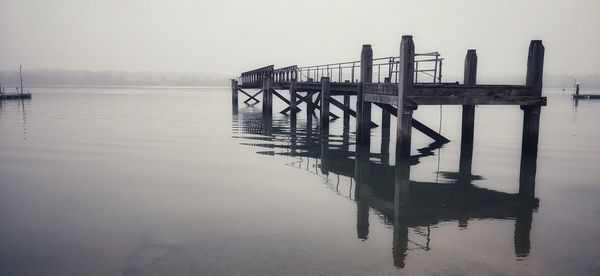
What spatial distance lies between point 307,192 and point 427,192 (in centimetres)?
318

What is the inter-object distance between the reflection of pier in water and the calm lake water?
6 cm

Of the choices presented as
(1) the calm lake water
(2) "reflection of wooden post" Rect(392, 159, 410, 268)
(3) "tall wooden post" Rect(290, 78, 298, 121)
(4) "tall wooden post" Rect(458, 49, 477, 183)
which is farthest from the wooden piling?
(2) "reflection of wooden post" Rect(392, 159, 410, 268)

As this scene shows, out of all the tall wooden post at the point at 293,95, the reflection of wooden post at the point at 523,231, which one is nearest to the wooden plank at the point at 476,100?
the reflection of wooden post at the point at 523,231

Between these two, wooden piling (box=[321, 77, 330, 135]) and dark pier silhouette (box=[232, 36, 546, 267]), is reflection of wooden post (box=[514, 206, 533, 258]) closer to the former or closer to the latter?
dark pier silhouette (box=[232, 36, 546, 267])

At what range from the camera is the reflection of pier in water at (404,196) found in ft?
28.0

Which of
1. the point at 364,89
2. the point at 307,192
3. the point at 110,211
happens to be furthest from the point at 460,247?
the point at 364,89

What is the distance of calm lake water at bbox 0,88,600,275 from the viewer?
688cm

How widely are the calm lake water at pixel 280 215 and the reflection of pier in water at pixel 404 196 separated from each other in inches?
2.4

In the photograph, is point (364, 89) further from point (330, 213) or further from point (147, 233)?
point (147, 233)

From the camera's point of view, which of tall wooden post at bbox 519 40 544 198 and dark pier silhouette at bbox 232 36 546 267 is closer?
dark pier silhouette at bbox 232 36 546 267

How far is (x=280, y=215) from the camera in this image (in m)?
9.42

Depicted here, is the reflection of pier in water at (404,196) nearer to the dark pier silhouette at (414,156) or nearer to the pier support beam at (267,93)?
the dark pier silhouette at (414,156)

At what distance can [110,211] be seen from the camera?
963 centimetres

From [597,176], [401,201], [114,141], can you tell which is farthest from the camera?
[114,141]
